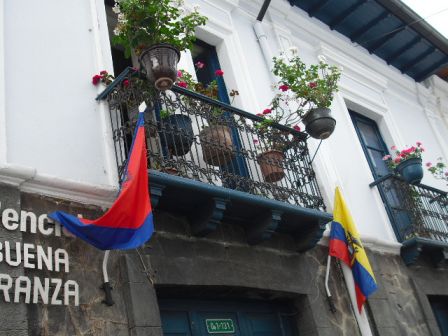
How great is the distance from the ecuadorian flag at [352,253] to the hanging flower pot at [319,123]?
982mm

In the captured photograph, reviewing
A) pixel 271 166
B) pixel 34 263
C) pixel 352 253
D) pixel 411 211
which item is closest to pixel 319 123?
pixel 271 166

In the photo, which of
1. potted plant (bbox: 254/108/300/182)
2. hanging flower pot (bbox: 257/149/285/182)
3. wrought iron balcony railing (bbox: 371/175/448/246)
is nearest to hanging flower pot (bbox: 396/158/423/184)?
wrought iron balcony railing (bbox: 371/175/448/246)

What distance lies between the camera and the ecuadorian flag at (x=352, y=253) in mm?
7012

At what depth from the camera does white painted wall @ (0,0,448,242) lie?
205 inches

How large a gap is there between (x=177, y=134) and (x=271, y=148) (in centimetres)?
152

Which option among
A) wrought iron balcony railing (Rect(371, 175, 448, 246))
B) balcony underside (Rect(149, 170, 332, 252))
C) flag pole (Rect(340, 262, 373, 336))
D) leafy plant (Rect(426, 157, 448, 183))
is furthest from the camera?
leafy plant (Rect(426, 157, 448, 183))

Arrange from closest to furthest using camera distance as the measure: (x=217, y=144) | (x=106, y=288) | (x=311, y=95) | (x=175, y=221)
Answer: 1. (x=106, y=288)
2. (x=175, y=221)
3. (x=217, y=144)
4. (x=311, y=95)

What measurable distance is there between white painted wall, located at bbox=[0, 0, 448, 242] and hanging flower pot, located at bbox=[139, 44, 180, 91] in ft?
1.97

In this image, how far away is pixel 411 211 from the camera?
8.58 metres

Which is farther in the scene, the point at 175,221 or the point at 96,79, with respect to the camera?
A: the point at 96,79

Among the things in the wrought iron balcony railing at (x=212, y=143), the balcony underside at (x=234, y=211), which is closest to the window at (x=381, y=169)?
the wrought iron balcony railing at (x=212, y=143)

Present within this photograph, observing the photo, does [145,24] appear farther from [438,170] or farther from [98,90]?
[438,170]

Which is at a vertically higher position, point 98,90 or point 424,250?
point 98,90

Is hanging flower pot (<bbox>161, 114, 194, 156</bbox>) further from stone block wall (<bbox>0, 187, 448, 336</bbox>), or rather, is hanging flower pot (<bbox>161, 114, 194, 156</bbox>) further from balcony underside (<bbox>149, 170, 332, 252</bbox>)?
stone block wall (<bbox>0, 187, 448, 336</bbox>)
